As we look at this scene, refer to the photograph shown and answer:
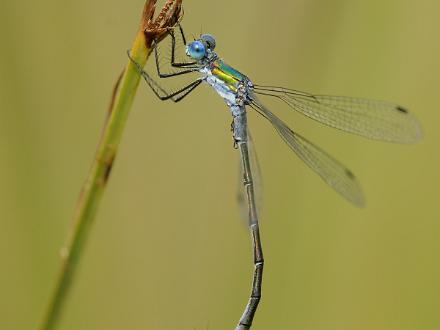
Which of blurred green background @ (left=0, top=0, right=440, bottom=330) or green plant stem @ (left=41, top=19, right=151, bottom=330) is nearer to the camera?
green plant stem @ (left=41, top=19, right=151, bottom=330)

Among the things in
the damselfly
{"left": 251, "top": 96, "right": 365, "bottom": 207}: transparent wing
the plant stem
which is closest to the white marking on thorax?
the damselfly

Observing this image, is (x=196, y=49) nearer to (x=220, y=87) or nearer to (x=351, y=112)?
(x=220, y=87)

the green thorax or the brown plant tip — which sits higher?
the green thorax

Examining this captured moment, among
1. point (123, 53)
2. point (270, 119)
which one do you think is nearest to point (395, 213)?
point (270, 119)

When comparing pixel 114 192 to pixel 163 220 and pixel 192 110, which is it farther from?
pixel 192 110

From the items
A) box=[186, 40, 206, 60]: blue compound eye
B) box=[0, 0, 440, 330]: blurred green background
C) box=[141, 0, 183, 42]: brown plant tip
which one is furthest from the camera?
box=[186, 40, 206, 60]: blue compound eye

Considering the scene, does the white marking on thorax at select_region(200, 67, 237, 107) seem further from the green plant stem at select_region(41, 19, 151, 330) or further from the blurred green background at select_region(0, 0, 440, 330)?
the green plant stem at select_region(41, 19, 151, 330)

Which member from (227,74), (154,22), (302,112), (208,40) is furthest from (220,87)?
(154,22)

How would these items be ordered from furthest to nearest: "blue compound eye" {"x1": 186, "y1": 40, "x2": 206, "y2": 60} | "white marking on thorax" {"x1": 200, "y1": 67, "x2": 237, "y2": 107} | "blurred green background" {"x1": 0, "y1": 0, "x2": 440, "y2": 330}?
"white marking on thorax" {"x1": 200, "y1": 67, "x2": 237, "y2": 107} → "blue compound eye" {"x1": 186, "y1": 40, "x2": 206, "y2": 60} → "blurred green background" {"x1": 0, "y1": 0, "x2": 440, "y2": 330}
